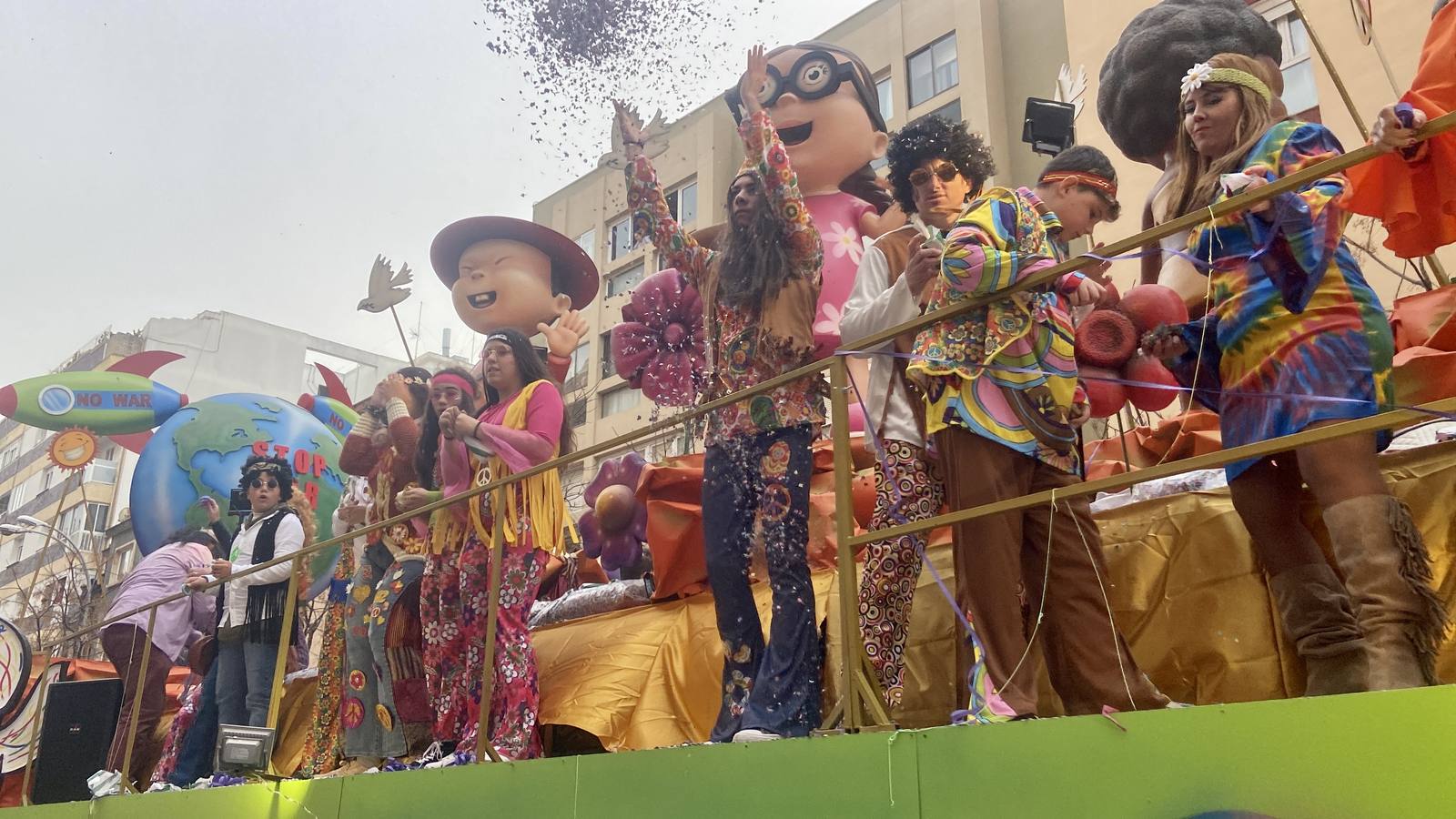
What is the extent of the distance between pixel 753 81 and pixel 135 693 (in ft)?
13.9

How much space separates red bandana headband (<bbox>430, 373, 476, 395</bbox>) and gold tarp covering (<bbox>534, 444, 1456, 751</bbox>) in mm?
1352

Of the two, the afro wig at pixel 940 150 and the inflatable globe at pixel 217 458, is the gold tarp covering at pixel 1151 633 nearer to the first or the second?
the afro wig at pixel 940 150

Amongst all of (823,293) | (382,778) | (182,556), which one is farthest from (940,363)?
(182,556)

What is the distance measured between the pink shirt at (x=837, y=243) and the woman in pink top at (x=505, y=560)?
1024mm

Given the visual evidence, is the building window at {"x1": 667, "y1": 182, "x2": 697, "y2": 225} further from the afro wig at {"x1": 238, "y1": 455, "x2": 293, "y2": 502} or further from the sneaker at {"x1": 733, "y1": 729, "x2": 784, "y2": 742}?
the sneaker at {"x1": 733, "y1": 729, "x2": 784, "y2": 742}

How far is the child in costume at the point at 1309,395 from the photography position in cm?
204

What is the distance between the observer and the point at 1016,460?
8.17 feet

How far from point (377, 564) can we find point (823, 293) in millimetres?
1913

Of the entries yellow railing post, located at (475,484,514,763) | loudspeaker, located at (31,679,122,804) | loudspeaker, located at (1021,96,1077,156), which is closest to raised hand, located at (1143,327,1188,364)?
yellow railing post, located at (475,484,514,763)

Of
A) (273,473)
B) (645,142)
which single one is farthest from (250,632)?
(645,142)

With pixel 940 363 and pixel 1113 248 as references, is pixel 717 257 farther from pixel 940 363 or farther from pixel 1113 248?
pixel 1113 248

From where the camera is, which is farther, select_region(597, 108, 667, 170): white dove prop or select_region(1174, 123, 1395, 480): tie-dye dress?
select_region(597, 108, 667, 170): white dove prop

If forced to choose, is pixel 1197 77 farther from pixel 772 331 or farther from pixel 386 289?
pixel 386 289

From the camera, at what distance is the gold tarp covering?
258 centimetres
